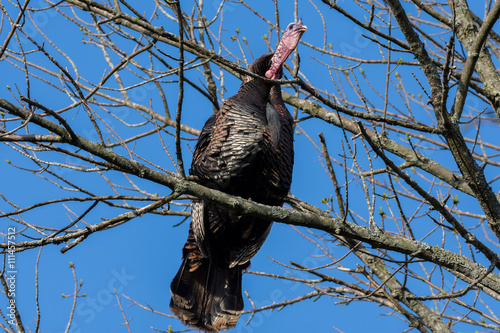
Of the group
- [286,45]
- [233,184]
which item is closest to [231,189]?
[233,184]

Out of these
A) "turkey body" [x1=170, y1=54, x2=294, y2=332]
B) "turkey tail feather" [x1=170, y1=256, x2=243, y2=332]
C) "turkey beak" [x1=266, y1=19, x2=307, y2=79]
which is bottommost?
"turkey tail feather" [x1=170, y1=256, x2=243, y2=332]

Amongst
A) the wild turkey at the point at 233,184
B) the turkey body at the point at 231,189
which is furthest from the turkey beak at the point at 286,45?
the turkey body at the point at 231,189

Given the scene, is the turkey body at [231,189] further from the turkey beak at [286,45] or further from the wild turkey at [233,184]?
the turkey beak at [286,45]

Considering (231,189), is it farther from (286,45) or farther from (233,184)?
(286,45)

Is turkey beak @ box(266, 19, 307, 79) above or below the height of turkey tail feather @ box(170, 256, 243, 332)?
above

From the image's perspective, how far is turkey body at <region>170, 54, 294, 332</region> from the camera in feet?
13.5

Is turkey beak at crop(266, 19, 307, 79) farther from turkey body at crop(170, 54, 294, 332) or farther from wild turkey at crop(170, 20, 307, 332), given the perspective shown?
turkey body at crop(170, 54, 294, 332)

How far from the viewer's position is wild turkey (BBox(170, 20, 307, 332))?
13.5 feet

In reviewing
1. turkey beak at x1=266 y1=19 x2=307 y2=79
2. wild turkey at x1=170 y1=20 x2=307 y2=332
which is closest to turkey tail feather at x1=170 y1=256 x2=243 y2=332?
wild turkey at x1=170 y1=20 x2=307 y2=332

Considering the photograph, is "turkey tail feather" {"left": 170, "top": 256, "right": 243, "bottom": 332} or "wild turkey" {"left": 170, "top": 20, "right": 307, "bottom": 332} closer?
"wild turkey" {"left": 170, "top": 20, "right": 307, "bottom": 332}

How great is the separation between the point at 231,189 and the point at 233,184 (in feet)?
0.23

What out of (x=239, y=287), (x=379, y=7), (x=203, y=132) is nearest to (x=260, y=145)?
(x=203, y=132)

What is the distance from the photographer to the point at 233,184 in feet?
13.6

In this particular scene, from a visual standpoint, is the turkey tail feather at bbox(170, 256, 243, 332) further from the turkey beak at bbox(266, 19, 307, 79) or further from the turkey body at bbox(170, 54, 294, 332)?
the turkey beak at bbox(266, 19, 307, 79)
